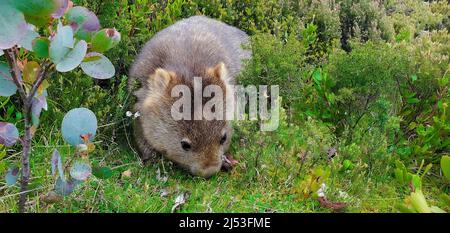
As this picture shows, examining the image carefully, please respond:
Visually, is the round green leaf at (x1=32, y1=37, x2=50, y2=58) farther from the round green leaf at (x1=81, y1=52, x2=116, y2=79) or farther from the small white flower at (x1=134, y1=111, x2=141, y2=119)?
the small white flower at (x1=134, y1=111, x2=141, y2=119)

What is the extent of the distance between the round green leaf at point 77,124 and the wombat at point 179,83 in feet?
6.15

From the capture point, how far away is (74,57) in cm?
229

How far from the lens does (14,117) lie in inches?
192

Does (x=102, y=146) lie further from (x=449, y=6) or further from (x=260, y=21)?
(x=449, y=6)

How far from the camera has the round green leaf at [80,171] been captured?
2.87 m

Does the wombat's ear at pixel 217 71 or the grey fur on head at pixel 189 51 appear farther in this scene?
the grey fur on head at pixel 189 51

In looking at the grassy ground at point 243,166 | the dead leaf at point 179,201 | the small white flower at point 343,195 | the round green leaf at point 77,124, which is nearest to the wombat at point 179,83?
the grassy ground at point 243,166

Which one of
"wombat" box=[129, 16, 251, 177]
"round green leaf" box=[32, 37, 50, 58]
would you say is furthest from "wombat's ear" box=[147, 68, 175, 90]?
"round green leaf" box=[32, 37, 50, 58]

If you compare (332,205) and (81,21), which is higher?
(81,21)

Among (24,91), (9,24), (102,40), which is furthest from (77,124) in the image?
(9,24)

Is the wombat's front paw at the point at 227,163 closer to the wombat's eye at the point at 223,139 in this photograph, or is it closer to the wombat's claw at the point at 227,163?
the wombat's claw at the point at 227,163

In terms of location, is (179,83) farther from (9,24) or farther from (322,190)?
(9,24)

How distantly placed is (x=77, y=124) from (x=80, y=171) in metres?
0.29
